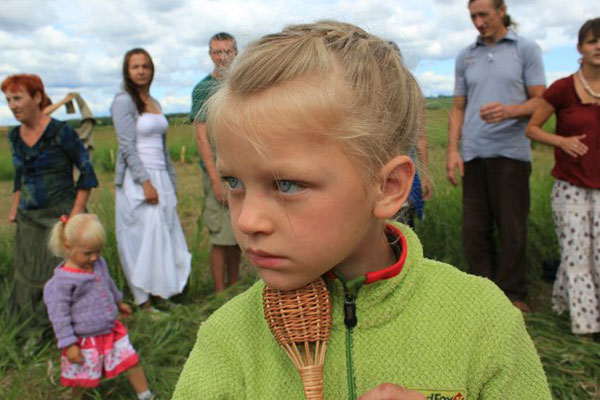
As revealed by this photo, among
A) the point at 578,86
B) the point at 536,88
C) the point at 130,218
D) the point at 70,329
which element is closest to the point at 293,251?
the point at 70,329

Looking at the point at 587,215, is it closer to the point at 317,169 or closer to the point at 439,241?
the point at 439,241

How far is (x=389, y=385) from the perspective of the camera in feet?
3.39

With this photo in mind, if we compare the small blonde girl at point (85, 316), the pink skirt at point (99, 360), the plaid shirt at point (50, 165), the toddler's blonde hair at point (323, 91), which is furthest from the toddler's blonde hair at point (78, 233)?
the toddler's blonde hair at point (323, 91)

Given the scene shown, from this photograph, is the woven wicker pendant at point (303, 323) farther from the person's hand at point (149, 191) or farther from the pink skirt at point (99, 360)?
the person's hand at point (149, 191)

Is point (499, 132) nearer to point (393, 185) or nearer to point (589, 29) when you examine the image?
point (589, 29)

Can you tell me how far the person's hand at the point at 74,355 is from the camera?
3070 millimetres

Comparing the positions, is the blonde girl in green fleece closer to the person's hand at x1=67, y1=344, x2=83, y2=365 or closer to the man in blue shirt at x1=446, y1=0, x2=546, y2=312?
the person's hand at x1=67, y1=344, x2=83, y2=365

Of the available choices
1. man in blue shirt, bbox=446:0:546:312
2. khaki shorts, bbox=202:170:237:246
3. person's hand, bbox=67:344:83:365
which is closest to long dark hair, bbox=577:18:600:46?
man in blue shirt, bbox=446:0:546:312

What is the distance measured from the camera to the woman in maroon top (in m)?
3.53

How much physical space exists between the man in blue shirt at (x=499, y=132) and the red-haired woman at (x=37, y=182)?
2.49m

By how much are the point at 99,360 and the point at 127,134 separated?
179cm

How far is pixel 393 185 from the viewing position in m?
1.18

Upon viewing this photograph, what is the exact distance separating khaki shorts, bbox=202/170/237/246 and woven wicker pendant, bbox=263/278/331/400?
11.3 feet

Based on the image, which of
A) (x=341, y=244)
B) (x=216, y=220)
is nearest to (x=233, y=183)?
(x=341, y=244)
